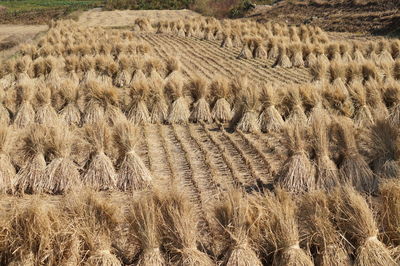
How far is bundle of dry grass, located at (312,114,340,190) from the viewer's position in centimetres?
629

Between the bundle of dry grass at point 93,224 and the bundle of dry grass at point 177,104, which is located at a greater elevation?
the bundle of dry grass at point 93,224

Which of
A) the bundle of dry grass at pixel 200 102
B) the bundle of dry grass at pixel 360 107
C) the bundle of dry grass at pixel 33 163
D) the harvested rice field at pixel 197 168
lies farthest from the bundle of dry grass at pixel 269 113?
the bundle of dry grass at pixel 33 163

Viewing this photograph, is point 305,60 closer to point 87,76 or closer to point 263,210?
point 87,76

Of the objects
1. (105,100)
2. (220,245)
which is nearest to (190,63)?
(105,100)

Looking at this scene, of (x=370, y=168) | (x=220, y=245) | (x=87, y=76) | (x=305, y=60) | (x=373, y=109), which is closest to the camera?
(x=220, y=245)

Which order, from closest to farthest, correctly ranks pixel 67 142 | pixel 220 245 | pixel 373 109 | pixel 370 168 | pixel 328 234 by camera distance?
pixel 328 234
pixel 220 245
pixel 370 168
pixel 67 142
pixel 373 109

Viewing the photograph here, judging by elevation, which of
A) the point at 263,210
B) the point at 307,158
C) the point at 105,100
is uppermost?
the point at 263,210

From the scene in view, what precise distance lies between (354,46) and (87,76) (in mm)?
9482

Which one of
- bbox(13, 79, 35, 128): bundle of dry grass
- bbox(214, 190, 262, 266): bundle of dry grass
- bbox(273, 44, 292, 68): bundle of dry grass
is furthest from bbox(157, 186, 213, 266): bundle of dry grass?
bbox(273, 44, 292, 68): bundle of dry grass

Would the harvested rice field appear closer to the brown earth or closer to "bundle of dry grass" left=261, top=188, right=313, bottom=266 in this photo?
"bundle of dry grass" left=261, top=188, right=313, bottom=266

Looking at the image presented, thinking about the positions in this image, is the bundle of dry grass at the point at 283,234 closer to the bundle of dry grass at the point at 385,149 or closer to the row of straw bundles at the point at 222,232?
the row of straw bundles at the point at 222,232

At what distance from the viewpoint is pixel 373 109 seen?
9.12m

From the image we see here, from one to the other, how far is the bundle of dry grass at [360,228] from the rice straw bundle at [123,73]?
9.61 m

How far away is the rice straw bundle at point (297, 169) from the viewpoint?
6363 millimetres
